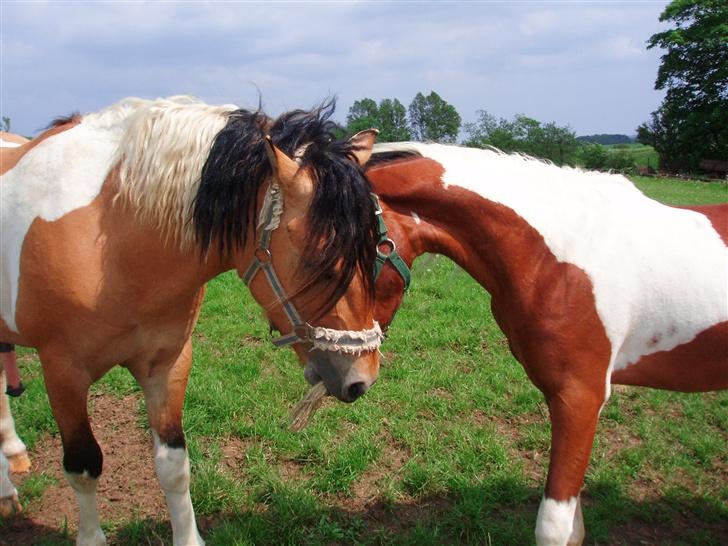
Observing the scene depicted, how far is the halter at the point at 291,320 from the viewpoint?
2002 mm

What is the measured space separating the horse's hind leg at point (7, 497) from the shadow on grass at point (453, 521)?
690 mm

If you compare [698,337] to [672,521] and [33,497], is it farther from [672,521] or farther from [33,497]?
[33,497]

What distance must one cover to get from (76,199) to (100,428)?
2.34m

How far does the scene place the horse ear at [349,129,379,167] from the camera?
92.4 inches

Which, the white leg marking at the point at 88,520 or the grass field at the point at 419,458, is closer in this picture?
the white leg marking at the point at 88,520

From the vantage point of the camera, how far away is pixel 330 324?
6.65ft

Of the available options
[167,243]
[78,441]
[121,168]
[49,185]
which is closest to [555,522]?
[167,243]

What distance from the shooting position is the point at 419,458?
3645 mm

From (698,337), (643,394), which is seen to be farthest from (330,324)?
(643,394)

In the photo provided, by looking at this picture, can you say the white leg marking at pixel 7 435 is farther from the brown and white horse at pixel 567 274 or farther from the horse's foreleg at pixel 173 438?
the brown and white horse at pixel 567 274

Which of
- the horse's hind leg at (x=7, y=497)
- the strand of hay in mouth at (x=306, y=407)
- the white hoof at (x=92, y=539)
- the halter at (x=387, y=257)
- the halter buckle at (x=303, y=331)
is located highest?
the halter at (x=387, y=257)

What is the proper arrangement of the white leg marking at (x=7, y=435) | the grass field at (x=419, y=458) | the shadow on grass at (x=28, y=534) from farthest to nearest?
the white leg marking at (x=7, y=435) < the grass field at (x=419, y=458) < the shadow on grass at (x=28, y=534)

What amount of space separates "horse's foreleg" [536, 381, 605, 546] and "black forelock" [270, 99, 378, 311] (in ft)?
3.41

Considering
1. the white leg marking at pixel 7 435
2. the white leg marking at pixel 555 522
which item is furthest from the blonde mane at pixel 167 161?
the white leg marking at pixel 7 435
